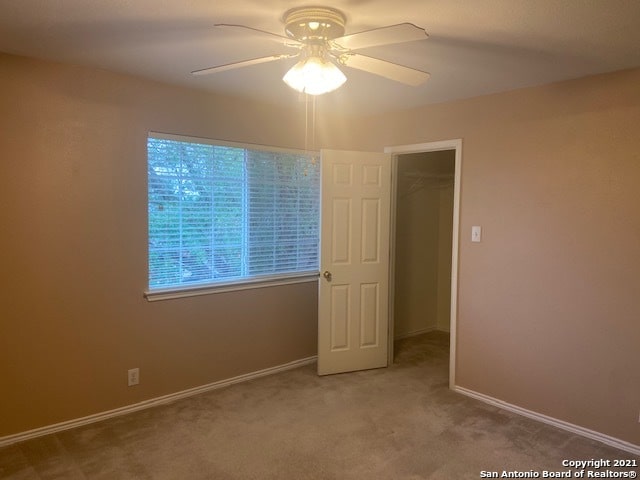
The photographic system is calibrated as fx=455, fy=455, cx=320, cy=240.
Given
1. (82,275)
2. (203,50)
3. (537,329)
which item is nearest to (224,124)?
(203,50)

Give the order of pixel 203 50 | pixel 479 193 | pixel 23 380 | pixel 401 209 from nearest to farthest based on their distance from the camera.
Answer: pixel 203 50 < pixel 23 380 < pixel 479 193 < pixel 401 209

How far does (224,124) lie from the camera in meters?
3.50

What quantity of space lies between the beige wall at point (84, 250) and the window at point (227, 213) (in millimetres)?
122

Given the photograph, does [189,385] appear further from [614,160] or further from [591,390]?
[614,160]

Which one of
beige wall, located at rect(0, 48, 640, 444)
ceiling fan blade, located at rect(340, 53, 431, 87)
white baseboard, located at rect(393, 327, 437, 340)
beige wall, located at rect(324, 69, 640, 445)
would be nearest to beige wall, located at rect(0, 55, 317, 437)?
beige wall, located at rect(0, 48, 640, 444)

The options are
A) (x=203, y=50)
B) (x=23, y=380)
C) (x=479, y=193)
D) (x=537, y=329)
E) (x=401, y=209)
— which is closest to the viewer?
(x=203, y=50)

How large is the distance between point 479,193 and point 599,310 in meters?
1.12

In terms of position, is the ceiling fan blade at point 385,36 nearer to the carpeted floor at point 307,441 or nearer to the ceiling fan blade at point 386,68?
the ceiling fan blade at point 386,68

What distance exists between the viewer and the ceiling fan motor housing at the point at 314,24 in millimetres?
1897

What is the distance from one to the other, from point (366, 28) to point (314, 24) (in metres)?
0.31

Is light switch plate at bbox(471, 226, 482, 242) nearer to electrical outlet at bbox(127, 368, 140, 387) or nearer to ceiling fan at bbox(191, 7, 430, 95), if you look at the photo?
ceiling fan at bbox(191, 7, 430, 95)

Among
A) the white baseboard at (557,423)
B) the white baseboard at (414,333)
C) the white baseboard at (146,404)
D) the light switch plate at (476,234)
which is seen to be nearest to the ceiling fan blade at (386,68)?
the light switch plate at (476,234)

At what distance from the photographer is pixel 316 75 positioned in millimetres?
1938

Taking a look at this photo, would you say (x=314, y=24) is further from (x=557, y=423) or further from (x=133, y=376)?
(x=557, y=423)
